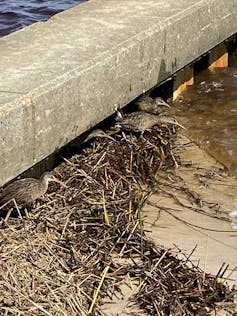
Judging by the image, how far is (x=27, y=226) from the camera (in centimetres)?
570

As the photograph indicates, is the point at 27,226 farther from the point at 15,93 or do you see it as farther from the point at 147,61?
the point at 147,61

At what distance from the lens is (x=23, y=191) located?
234 inches

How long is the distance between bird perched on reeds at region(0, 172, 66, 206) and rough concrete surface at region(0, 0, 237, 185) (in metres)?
0.16

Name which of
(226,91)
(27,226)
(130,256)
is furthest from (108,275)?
(226,91)

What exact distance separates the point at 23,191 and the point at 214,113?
315 cm

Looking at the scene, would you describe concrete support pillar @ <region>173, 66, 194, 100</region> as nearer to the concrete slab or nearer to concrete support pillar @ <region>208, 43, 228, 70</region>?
concrete support pillar @ <region>208, 43, 228, 70</region>

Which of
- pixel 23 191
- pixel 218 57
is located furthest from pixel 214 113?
pixel 23 191

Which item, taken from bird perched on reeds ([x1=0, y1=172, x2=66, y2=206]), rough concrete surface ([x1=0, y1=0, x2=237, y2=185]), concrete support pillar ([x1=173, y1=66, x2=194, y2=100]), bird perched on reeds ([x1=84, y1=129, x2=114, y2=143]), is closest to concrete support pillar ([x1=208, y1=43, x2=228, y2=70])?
concrete support pillar ([x1=173, y1=66, x2=194, y2=100])

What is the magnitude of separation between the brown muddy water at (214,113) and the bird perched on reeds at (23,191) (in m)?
1.92

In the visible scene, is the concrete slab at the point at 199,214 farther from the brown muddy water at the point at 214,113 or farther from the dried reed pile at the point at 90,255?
the brown muddy water at the point at 214,113

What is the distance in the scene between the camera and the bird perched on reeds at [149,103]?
782 cm

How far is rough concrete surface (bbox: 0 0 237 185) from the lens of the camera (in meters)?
5.84

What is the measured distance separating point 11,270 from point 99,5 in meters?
3.72

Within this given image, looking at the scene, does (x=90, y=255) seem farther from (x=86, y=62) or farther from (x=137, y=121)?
(x=137, y=121)
